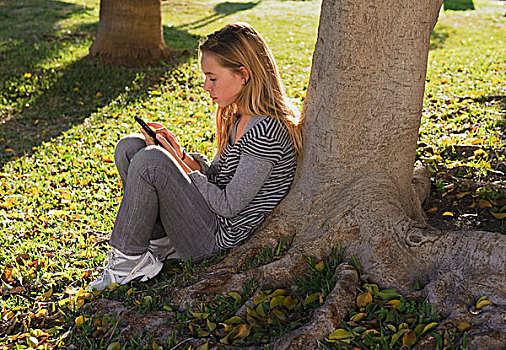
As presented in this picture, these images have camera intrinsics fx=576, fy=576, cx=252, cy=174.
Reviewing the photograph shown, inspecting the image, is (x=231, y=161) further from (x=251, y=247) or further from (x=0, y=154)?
(x=0, y=154)

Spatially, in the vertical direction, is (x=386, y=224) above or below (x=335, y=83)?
below

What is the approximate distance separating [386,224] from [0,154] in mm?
4874

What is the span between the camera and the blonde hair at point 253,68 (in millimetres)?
3422

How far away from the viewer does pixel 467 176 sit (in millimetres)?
4711

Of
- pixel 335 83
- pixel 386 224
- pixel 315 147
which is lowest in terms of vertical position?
pixel 386 224

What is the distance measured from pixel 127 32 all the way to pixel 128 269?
20.6 ft

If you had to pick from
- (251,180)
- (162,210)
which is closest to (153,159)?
(162,210)

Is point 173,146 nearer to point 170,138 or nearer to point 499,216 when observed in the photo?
point 170,138

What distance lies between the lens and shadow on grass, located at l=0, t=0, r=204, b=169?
7223 millimetres

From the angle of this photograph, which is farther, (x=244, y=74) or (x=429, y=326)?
(x=244, y=74)

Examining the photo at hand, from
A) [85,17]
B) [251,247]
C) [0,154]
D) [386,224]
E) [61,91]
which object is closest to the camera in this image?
[386,224]

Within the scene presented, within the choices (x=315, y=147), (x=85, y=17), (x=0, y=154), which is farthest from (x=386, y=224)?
(x=85, y=17)

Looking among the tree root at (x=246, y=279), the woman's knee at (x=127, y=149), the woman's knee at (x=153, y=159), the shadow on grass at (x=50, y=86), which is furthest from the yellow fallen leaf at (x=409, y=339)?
the shadow on grass at (x=50, y=86)

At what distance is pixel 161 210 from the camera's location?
3.50m
